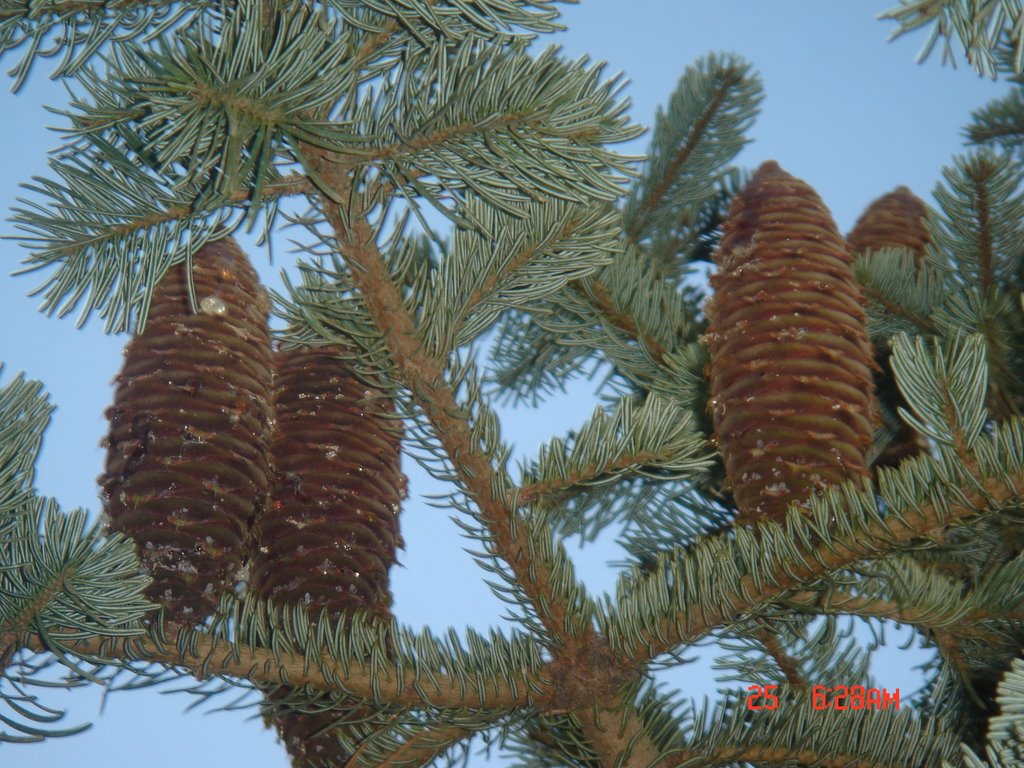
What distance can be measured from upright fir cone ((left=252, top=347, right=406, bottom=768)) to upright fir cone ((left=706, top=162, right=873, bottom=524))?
12.7 inches

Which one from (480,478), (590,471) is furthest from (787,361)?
(480,478)

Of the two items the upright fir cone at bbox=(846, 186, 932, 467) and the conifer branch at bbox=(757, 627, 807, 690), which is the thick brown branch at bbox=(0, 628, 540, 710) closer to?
the conifer branch at bbox=(757, 627, 807, 690)

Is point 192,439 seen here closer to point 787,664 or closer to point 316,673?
point 316,673

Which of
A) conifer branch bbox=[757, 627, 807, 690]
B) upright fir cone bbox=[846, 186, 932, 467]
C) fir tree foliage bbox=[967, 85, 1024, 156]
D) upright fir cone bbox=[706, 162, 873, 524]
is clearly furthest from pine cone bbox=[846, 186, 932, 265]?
conifer branch bbox=[757, 627, 807, 690]

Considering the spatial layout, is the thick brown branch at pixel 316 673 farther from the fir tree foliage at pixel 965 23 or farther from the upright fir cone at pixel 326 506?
the fir tree foliage at pixel 965 23

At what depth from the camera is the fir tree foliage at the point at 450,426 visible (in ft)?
2.27

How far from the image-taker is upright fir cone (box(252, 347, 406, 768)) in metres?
0.94

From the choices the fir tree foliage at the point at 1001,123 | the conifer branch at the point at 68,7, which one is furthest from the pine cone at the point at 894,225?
the conifer branch at the point at 68,7

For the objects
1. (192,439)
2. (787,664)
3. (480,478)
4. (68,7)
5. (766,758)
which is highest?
(68,7)

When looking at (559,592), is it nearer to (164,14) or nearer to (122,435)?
(122,435)

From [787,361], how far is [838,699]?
33cm

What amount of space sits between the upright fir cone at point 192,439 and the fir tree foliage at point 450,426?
0.17ft

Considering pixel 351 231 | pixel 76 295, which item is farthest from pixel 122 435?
pixel 351 231

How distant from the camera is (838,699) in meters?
1.01
